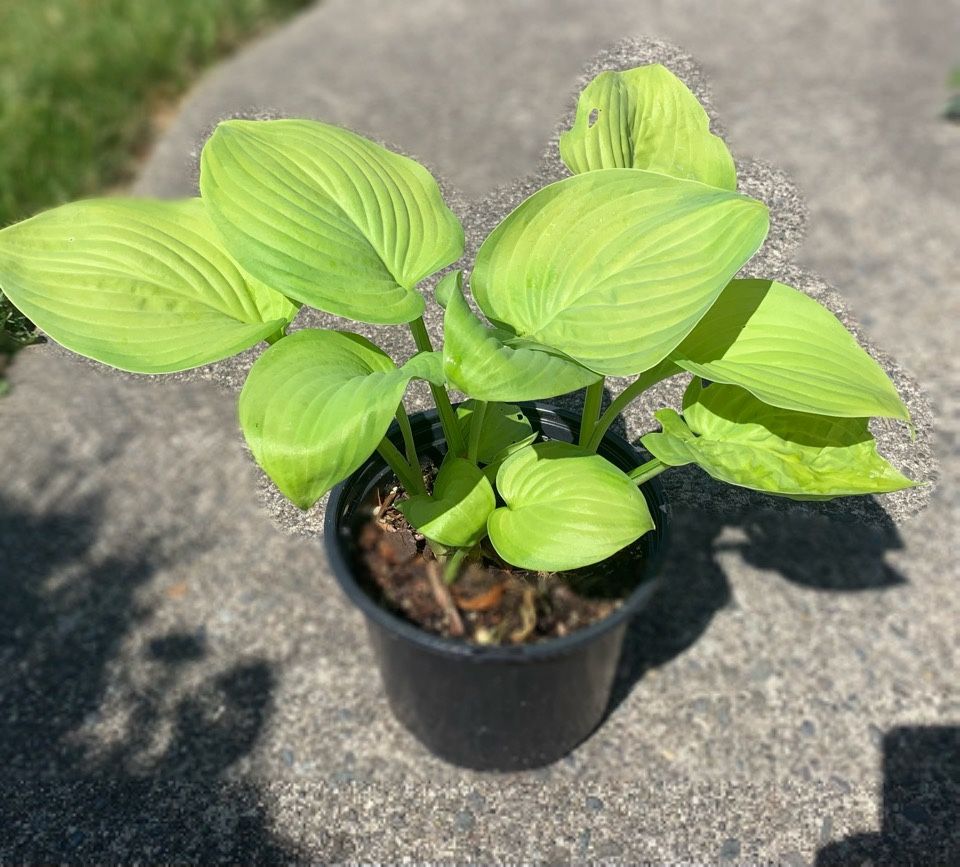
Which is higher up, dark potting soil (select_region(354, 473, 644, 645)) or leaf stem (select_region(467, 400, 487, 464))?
leaf stem (select_region(467, 400, 487, 464))

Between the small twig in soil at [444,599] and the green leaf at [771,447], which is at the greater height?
the green leaf at [771,447]

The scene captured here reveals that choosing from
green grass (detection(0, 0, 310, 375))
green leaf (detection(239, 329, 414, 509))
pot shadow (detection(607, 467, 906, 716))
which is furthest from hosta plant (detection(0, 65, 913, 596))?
green grass (detection(0, 0, 310, 375))

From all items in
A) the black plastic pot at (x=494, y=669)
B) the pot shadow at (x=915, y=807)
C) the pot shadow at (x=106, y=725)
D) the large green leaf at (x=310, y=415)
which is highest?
the large green leaf at (x=310, y=415)

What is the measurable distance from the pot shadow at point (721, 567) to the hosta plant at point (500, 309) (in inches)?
22.0

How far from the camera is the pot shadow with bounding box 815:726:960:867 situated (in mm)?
1124

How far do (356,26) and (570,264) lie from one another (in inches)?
104

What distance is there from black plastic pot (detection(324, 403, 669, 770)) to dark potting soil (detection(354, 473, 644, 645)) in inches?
1.0

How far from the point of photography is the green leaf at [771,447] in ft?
2.58

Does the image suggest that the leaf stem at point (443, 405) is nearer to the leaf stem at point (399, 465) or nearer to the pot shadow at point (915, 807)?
the leaf stem at point (399, 465)

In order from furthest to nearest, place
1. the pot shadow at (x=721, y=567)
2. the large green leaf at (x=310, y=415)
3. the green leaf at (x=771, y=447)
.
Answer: the pot shadow at (x=721, y=567) < the green leaf at (x=771, y=447) < the large green leaf at (x=310, y=415)

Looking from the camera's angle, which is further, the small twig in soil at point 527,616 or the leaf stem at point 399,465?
the small twig in soil at point 527,616

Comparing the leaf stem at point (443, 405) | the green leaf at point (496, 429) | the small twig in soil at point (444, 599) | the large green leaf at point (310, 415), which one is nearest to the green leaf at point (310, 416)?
the large green leaf at point (310, 415)

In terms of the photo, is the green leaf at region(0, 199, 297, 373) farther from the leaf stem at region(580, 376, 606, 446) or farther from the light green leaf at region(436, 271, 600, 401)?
the leaf stem at region(580, 376, 606, 446)

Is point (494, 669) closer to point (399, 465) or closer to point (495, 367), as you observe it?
point (399, 465)
